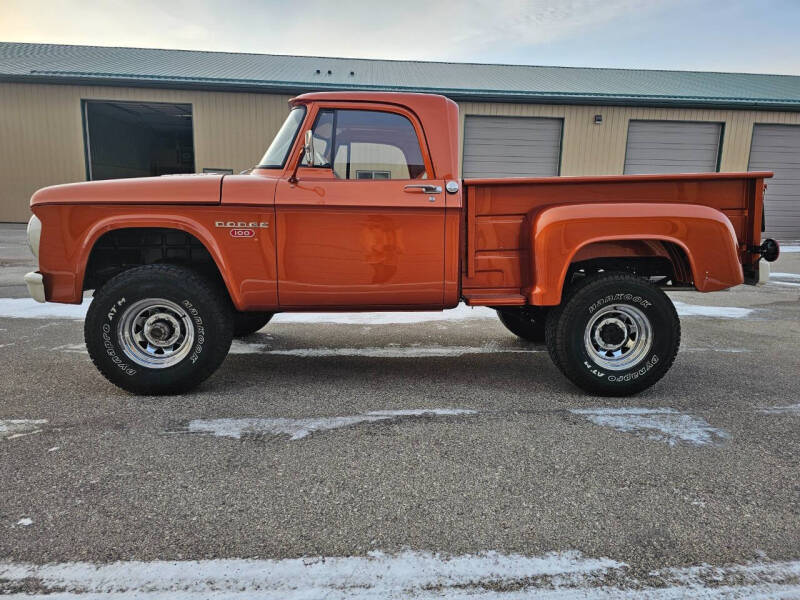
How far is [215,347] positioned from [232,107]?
616 inches

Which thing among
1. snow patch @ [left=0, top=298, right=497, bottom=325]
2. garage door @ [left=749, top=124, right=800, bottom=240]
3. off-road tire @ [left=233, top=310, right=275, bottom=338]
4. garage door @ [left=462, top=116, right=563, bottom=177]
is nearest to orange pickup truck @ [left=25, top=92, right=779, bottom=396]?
off-road tire @ [left=233, top=310, right=275, bottom=338]

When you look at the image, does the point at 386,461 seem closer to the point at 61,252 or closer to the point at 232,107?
the point at 61,252

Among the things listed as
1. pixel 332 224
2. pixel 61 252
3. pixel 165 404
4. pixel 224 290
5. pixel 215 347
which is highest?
pixel 332 224

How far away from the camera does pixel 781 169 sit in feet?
60.2

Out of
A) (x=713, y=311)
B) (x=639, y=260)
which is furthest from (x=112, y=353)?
(x=713, y=311)

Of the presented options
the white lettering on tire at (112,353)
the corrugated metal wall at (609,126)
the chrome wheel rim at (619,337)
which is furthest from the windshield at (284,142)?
the corrugated metal wall at (609,126)

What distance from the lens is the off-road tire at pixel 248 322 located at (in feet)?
16.0

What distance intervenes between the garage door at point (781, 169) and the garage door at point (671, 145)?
1.64m

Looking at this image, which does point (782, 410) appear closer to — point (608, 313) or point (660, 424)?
point (660, 424)

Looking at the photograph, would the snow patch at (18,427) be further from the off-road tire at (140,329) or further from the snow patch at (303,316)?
the snow patch at (303,316)

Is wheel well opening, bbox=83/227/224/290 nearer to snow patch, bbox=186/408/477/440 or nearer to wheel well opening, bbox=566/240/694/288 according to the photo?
snow patch, bbox=186/408/477/440

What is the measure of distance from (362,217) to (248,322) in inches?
84.1

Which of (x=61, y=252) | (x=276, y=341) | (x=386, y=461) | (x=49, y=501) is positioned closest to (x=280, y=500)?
(x=386, y=461)

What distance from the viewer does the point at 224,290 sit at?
12.8ft
